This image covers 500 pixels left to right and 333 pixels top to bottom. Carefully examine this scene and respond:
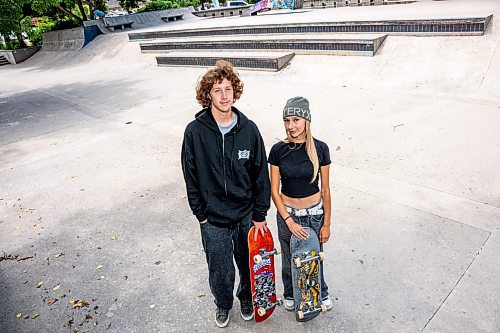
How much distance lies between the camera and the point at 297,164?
2.58 meters

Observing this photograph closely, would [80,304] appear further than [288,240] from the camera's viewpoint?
Yes

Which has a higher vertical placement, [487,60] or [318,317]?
[487,60]

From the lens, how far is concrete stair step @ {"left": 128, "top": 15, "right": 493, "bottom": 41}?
9.01 metres

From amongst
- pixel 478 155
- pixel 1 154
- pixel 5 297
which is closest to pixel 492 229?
pixel 478 155

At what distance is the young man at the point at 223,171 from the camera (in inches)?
96.7

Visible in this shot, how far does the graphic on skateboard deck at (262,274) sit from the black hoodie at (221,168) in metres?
0.25

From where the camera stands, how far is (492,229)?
360 cm

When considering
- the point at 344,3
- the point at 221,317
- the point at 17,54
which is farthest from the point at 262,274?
the point at 17,54

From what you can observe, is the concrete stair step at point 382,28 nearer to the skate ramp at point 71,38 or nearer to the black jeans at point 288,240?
the black jeans at point 288,240

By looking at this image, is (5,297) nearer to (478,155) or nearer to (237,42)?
(478,155)

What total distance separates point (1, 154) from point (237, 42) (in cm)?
862

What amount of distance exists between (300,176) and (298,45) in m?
9.66

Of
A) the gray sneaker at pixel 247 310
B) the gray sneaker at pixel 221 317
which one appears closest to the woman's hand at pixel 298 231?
the gray sneaker at pixel 247 310

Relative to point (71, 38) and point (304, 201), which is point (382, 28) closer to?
point (304, 201)
